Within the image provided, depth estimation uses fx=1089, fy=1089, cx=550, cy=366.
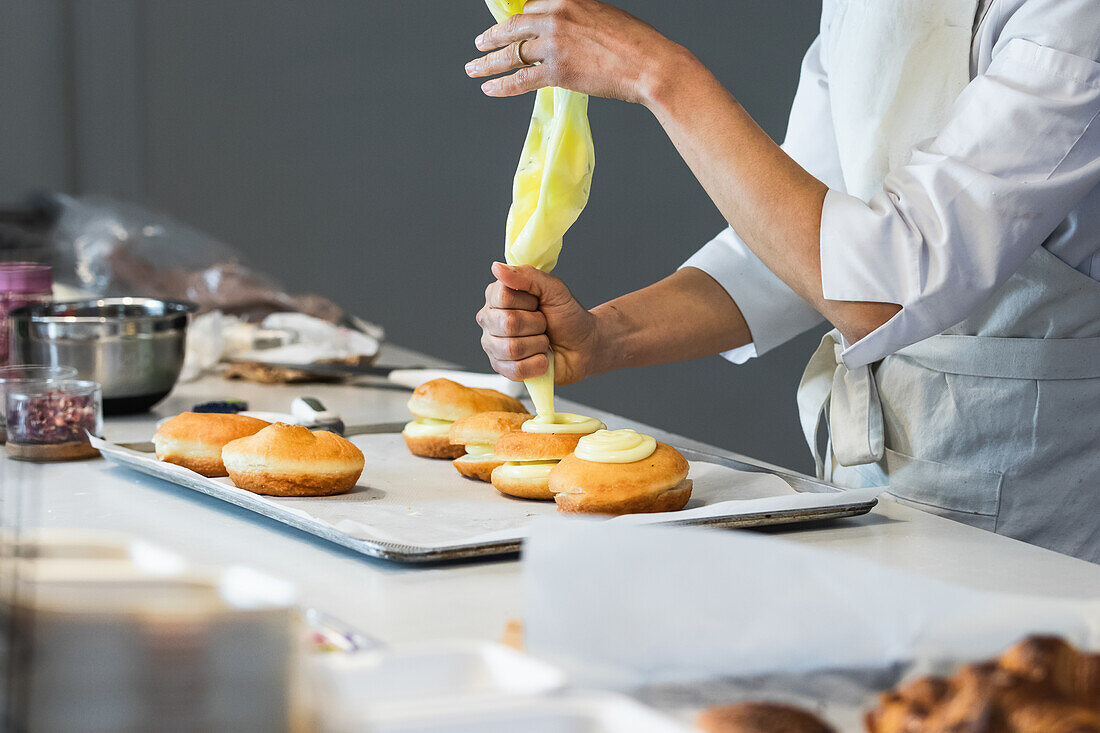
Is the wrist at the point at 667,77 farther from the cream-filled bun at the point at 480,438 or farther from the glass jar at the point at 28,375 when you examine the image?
the glass jar at the point at 28,375

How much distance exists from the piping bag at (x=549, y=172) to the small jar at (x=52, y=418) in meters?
0.55

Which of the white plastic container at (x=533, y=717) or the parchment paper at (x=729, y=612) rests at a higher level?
the parchment paper at (x=729, y=612)

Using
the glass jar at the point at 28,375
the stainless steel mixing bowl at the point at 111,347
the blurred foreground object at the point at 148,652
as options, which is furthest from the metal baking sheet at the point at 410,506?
the blurred foreground object at the point at 148,652

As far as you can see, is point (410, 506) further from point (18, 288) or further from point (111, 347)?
point (18, 288)

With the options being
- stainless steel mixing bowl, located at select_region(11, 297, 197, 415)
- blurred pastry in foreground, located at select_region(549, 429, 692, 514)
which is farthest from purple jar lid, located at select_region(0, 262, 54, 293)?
blurred pastry in foreground, located at select_region(549, 429, 692, 514)

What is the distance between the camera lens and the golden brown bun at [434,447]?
1.32 metres

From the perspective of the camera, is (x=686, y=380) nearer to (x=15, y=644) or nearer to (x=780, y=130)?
(x=780, y=130)

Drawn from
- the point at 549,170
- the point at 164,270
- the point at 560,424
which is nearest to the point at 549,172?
the point at 549,170

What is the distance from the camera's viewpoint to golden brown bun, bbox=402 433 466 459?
1315mm

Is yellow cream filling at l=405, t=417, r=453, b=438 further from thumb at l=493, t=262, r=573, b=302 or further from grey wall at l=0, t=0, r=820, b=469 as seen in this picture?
grey wall at l=0, t=0, r=820, b=469

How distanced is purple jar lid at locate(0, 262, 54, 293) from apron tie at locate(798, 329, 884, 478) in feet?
3.95

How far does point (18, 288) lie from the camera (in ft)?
5.58

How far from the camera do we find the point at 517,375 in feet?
4.33

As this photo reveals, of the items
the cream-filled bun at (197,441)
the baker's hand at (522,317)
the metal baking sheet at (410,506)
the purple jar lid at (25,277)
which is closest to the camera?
the metal baking sheet at (410,506)
